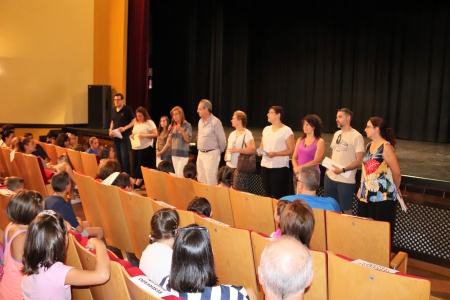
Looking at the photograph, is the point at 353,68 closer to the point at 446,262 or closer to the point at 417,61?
the point at 417,61

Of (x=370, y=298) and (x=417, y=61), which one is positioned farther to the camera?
(x=417, y=61)

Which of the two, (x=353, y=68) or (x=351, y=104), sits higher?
(x=353, y=68)

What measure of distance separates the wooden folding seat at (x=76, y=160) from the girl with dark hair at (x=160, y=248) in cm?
382

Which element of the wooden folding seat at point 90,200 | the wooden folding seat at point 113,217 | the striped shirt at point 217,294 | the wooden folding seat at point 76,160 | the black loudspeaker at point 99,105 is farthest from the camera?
the black loudspeaker at point 99,105

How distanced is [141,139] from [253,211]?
380cm

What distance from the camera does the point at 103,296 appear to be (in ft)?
7.98

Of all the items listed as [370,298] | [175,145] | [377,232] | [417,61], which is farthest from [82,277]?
[417,61]

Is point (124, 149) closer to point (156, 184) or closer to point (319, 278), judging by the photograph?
point (156, 184)

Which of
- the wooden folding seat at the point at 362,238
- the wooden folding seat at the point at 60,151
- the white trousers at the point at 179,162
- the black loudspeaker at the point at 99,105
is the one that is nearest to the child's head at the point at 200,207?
the wooden folding seat at the point at 362,238

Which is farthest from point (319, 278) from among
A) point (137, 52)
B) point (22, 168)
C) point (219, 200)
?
point (137, 52)

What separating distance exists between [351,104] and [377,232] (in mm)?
9756

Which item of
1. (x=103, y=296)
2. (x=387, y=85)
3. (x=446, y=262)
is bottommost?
(x=446, y=262)

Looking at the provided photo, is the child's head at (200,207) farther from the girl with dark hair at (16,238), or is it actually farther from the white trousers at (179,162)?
the white trousers at (179,162)

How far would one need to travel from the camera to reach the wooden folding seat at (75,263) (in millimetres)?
2760
